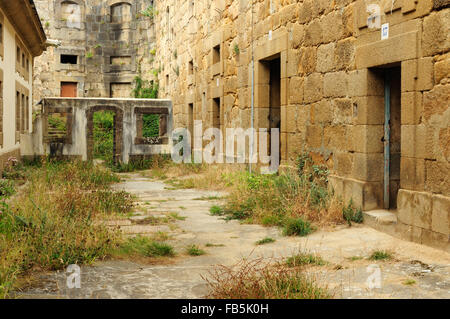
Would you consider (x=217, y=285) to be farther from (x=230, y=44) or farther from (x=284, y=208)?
(x=230, y=44)

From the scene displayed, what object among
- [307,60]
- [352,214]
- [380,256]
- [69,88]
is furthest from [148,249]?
[69,88]

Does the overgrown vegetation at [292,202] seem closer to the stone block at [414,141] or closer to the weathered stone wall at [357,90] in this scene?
the weathered stone wall at [357,90]

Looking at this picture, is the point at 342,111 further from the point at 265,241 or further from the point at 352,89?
the point at 265,241

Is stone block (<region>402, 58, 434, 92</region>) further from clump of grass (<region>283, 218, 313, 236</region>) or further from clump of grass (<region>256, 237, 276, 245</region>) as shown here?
clump of grass (<region>256, 237, 276, 245</region>)

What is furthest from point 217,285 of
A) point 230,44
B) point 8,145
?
point 8,145

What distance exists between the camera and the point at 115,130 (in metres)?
13.9

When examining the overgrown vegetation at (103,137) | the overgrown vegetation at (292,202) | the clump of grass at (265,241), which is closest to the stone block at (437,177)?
the overgrown vegetation at (292,202)

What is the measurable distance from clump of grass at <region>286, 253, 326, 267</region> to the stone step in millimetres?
1470

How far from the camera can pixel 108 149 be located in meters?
16.4

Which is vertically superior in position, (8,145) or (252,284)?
(8,145)

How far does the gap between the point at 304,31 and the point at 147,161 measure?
7.61 m

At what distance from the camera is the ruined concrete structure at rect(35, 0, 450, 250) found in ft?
15.9

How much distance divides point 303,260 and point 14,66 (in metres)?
10.0

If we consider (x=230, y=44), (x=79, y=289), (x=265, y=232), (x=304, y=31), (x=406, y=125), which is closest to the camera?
(x=79, y=289)
